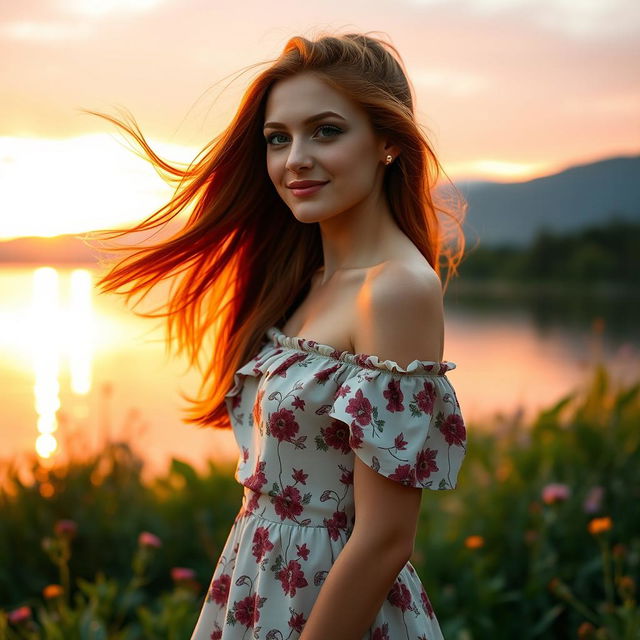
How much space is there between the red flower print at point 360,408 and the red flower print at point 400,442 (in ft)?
0.19

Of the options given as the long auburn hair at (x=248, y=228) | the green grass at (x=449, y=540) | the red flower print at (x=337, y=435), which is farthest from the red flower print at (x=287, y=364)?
the green grass at (x=449, y=540)

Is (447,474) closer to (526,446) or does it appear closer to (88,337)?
(526,446)

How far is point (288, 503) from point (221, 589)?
31 cm

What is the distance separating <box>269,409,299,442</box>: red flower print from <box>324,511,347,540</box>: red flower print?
18 cm

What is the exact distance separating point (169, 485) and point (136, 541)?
0.52 meters

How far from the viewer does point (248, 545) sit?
176cm

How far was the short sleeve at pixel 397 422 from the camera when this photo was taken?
58.6 inches

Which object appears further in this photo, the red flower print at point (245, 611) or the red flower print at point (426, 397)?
the red flower print at point (245, 611)

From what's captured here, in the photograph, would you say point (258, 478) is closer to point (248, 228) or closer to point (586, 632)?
point (248, 228)

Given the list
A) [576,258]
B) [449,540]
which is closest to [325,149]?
[449,540]

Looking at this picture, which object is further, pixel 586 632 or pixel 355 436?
pixel 586 632

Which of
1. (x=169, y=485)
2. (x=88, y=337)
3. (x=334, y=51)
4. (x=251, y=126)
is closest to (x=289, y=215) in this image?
(x=251, y=126)

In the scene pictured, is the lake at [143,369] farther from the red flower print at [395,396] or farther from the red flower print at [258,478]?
the red flower print at [395,396]

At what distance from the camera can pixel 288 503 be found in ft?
5.54
